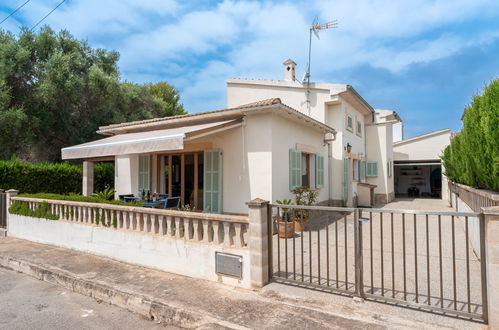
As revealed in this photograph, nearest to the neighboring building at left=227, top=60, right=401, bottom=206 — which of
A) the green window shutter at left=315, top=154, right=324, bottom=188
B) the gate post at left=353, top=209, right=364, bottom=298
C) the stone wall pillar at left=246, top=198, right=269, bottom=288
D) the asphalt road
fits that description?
the green window shutter at left=315, top=154, right=324, bottom=188

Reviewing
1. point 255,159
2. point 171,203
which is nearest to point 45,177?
point 171,203

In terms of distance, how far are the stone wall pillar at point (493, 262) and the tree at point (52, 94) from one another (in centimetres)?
2402

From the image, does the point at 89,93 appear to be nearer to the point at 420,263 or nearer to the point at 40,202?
the point at 40,202

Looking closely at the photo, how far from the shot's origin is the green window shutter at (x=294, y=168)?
13.3 metres

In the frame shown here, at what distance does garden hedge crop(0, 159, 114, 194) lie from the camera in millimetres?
15094

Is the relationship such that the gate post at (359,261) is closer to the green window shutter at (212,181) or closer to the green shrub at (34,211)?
the green window shutter at (212,181)

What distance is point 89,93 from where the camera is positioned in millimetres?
23391

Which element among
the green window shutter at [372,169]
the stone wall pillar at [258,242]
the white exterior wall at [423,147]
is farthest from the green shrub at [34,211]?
the white exterior wall at [423,147]

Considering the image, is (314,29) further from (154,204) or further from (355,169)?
(154,204)

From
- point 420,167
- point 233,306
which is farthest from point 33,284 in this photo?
point 420,167

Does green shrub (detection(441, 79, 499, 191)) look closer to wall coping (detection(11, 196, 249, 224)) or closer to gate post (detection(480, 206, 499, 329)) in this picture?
gate post (detection(480, 206, 499, 329))

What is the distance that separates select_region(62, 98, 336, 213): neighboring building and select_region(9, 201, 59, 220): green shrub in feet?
8.36

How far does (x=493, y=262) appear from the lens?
4215 millimetres

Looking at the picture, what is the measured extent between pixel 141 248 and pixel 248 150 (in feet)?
20.2
